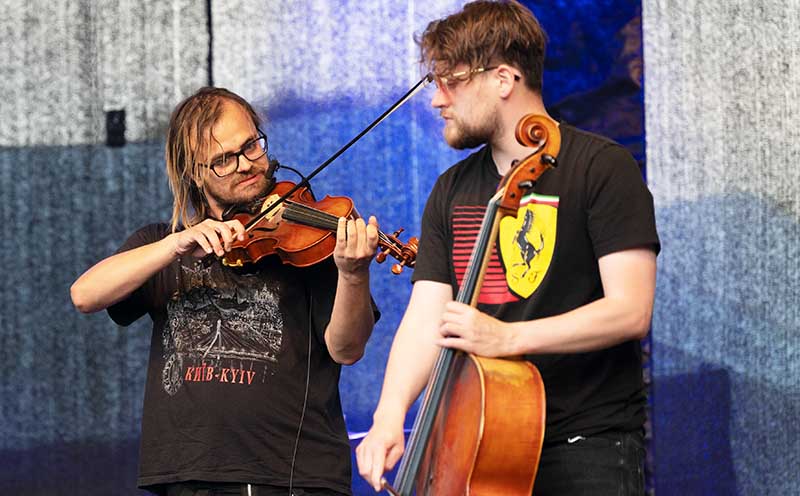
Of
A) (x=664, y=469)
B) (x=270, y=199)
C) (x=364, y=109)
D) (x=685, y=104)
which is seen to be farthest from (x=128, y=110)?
(x=664, y=469)

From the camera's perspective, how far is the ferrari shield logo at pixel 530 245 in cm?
177

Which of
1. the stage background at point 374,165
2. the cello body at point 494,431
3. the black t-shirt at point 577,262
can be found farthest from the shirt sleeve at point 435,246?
the stage background at point 374,165

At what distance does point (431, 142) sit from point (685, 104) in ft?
2.54

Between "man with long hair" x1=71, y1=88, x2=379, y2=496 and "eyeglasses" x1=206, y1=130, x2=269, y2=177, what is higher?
"eyeglasses" x1=206, y1=130, x2=269, y2=177

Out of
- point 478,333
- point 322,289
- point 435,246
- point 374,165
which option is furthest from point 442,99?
point 374,165

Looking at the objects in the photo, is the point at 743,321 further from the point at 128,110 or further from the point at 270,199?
the point at 128,110

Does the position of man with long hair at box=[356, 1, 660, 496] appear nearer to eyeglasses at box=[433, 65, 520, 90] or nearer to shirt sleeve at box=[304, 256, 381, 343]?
eyeglasses at box=[433, 65, 520, 90]

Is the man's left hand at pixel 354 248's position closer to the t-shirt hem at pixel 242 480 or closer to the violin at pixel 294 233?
the violin at pixel 294 233

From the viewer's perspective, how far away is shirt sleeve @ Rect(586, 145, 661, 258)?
5.55ft

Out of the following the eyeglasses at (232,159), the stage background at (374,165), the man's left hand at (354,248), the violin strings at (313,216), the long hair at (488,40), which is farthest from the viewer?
the stage background at (374,165)

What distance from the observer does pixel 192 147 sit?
7.95ft

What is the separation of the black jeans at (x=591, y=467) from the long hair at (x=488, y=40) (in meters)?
0.64

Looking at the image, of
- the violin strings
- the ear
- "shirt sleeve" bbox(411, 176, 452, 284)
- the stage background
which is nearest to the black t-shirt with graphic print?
the violin strings

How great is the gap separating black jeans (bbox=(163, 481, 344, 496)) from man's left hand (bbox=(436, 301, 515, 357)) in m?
0.69
